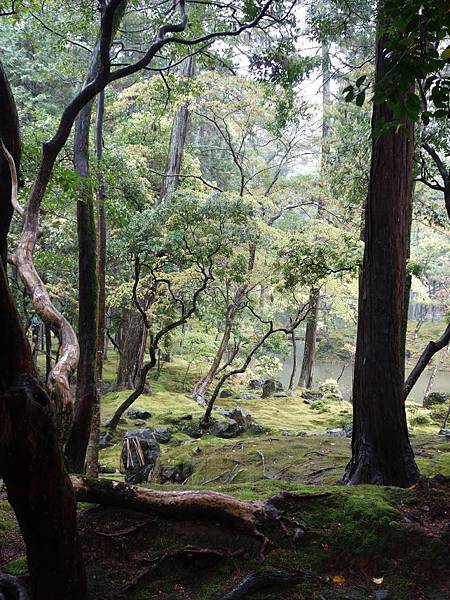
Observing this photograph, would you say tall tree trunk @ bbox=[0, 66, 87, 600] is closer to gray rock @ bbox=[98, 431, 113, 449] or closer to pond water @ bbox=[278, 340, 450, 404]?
gray rock @ bbox=[98, 431, 113, 449]

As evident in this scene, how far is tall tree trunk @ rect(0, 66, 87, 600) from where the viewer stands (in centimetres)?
200

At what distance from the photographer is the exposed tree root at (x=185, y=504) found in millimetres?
3129

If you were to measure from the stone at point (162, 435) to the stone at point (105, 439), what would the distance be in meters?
0.89

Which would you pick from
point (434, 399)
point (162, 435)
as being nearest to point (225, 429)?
point (162, 435)

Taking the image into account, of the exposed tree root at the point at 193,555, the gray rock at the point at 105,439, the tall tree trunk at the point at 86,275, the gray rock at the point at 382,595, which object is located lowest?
the gray rock at the point at 105,439

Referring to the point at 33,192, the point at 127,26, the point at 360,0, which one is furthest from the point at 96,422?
the point at 127,26

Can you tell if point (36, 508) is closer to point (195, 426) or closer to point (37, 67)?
point (195, 426)

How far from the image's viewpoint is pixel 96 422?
684cm

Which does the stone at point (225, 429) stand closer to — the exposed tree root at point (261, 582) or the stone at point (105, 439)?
the stone at point (105, 439)

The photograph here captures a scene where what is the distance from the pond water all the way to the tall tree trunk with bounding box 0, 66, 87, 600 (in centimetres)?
1776

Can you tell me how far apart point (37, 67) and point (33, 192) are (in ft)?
52.7

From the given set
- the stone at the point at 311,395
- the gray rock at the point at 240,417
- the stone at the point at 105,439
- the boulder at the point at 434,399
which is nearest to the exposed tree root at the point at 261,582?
the stone at the point at 105,439

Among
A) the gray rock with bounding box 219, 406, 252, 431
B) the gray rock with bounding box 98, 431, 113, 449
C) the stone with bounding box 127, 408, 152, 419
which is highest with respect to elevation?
the gray rock with bounding box 219, 406, 252, 431

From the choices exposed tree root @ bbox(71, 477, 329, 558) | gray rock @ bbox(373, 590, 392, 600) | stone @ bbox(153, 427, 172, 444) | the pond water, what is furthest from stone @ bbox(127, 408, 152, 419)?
the pond water
